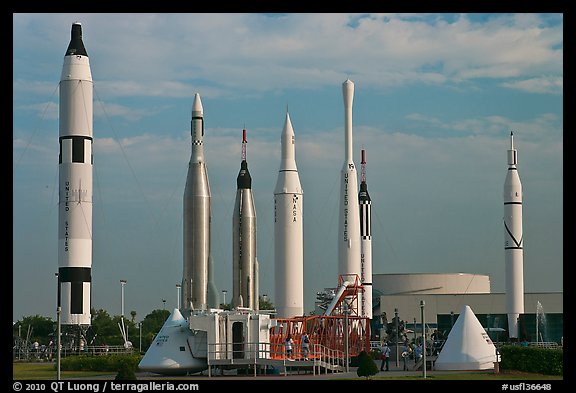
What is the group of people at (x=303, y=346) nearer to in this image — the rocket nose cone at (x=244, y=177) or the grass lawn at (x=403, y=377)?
the grass lawn at (x=403, y=377)

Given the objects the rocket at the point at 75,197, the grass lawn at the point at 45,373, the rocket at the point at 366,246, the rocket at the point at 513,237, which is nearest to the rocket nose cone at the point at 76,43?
the rocket at the point at 75,197

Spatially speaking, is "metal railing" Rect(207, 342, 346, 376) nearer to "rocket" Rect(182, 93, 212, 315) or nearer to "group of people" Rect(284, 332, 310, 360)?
"group of people" Rect(284, 332, 310, 360)

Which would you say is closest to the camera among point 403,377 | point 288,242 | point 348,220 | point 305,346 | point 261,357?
point 403,377

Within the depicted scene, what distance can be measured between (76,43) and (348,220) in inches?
768

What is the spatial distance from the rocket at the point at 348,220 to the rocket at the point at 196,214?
1015cm

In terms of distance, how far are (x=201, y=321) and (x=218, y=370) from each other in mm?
2665

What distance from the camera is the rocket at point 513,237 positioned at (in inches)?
2655

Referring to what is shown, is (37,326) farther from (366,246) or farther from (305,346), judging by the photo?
(305,346)

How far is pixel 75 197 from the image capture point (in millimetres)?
53438

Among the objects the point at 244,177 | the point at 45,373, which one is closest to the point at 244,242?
the point at 244,177

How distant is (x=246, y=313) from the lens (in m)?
48.4

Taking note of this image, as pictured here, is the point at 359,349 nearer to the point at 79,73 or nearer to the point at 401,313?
the point at 79,73
